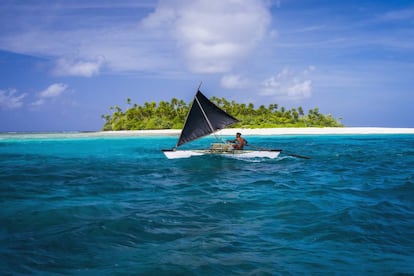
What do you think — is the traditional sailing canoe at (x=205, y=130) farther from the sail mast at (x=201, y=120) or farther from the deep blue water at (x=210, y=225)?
the deep blue water at (x=210, y=225)

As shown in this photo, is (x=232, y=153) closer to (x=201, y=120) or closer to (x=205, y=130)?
(x=205, y=130)

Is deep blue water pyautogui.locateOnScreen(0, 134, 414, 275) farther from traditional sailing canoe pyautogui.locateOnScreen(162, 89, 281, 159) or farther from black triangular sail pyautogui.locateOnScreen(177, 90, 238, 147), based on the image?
black triangular sail pyautogui.locateOnScreen(177, 90, 238, 147)

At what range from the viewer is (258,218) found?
34.9ft

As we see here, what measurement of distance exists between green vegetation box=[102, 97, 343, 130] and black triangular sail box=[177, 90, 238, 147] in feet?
206

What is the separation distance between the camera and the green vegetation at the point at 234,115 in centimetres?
9281

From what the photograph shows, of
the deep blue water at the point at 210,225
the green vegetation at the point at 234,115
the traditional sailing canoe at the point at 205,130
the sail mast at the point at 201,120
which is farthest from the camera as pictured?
the green vegetation at the point at 234,115

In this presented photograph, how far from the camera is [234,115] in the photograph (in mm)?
94250

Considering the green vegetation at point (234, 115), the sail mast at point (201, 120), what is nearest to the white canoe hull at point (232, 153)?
the sail mast at point (201, 120)

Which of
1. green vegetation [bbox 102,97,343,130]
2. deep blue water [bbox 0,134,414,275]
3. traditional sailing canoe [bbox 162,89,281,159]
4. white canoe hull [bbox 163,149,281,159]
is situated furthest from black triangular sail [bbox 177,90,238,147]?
green vegetation [bbox 102,97,343,130]

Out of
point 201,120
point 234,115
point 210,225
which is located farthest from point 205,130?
point 234,115

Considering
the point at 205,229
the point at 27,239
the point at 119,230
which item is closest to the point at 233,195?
the point at 205,229

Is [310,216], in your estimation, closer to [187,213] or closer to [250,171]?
[187,213]

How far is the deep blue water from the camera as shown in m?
7.16

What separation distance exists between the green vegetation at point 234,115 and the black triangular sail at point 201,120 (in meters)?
62.7
